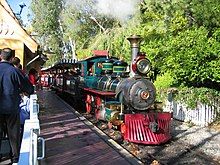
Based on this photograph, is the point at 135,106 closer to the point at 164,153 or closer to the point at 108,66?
the point at 164,153

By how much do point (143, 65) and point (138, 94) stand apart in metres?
0.86

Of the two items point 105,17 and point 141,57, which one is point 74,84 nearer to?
point 141,57

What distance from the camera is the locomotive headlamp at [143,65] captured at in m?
10.8

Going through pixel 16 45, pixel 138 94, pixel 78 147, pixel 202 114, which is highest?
pixel 16 45

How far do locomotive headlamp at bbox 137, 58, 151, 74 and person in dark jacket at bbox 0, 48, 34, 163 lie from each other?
18.8ft

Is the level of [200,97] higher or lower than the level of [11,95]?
lower

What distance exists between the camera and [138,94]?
10633 millimetres

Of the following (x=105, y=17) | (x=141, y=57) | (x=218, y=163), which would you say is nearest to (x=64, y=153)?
(x=218, y=163)

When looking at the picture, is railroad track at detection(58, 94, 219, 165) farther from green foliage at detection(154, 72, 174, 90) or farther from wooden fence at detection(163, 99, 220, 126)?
green foliage at detection(154, 72, 174, 90)

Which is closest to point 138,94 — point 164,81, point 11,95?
point 11,95

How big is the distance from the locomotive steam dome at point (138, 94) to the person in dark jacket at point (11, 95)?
5.48 metres

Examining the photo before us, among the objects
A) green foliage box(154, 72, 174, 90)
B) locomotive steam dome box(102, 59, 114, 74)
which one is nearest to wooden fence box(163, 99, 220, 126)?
locomotive steam dome box(102, 59, 114, 74)

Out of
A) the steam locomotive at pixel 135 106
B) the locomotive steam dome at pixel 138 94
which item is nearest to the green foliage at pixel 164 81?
the steam locomotive at pixel 135 106

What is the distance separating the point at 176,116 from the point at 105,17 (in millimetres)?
22219
